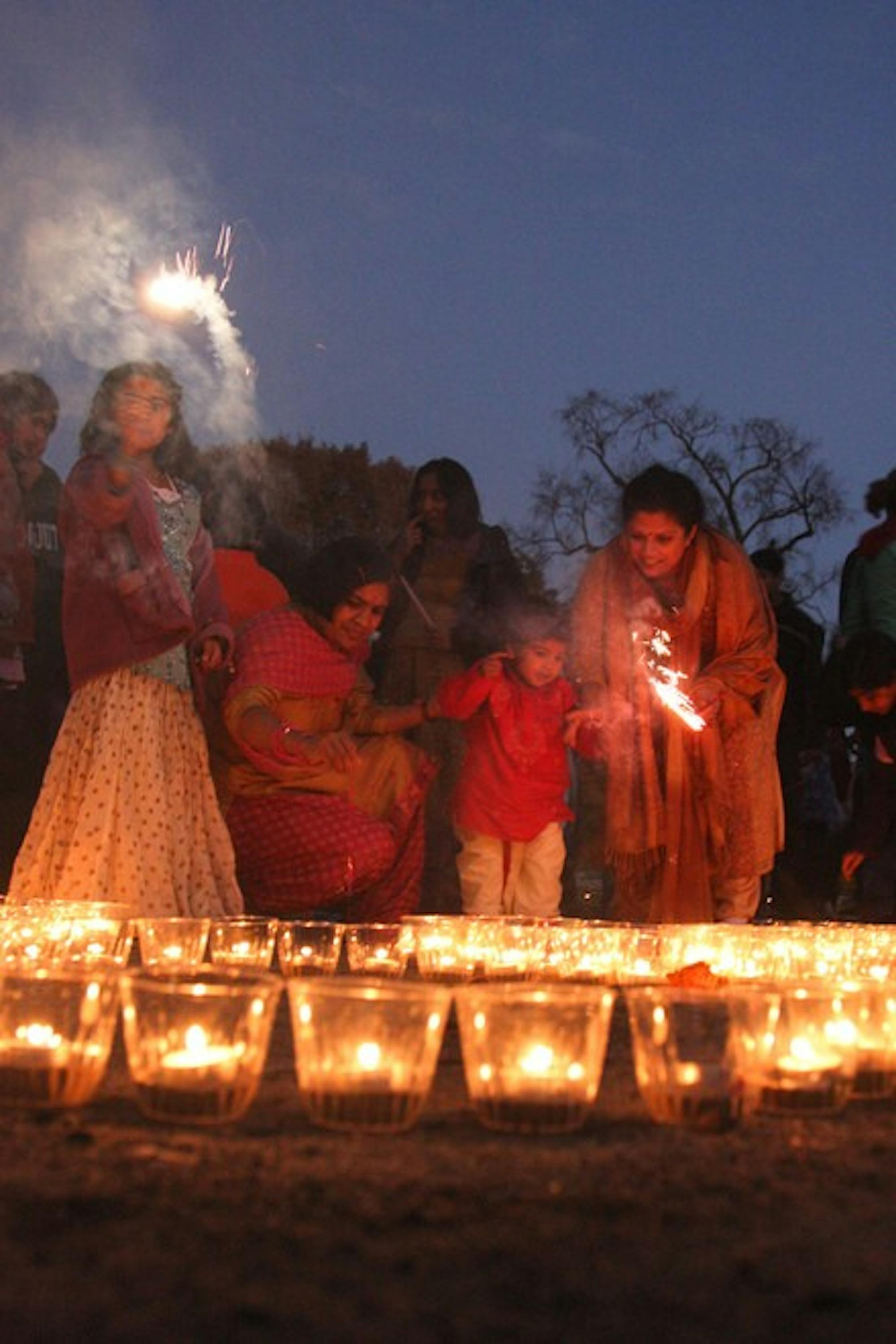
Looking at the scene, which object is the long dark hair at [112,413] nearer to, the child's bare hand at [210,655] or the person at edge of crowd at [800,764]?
the child's bare hand at [210,655]

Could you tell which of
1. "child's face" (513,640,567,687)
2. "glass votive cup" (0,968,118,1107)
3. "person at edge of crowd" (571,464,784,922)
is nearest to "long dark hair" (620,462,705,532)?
"person at edge of crowd" (571,464,784,922)

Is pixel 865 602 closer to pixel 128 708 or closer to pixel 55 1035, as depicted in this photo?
pixel 128 708

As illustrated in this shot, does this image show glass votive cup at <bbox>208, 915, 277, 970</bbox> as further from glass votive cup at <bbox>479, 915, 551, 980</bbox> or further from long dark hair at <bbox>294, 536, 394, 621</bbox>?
long dark hair at <bbox>294, 536, 394, 621</bbox>

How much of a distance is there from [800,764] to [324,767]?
96.8 inches

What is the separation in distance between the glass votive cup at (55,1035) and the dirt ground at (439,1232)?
5 centimetres

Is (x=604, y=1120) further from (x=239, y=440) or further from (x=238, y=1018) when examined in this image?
(x=239, y=440)

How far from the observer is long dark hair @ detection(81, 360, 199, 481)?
20.7 ft

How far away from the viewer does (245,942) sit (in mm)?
4141

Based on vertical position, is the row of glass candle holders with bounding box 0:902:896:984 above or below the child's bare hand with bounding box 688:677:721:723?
below

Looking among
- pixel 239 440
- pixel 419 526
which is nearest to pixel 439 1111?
pixel 419 526

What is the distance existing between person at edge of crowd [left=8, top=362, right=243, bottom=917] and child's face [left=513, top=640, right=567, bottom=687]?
1.31 metres

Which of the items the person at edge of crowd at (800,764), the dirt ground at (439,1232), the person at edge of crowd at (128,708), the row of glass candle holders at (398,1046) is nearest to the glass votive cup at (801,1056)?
the row of glass candle holders at (398,1046)

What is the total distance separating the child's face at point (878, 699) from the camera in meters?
7.27

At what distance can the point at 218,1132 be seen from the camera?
2.50 m
